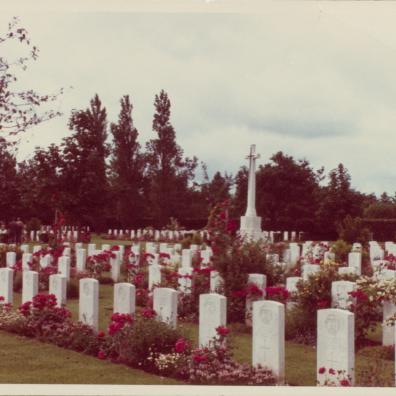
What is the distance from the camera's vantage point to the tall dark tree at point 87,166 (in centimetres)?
970

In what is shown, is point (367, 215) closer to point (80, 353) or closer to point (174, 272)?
point (174, 272)

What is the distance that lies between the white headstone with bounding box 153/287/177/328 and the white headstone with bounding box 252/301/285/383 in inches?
52.4

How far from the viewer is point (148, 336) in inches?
293

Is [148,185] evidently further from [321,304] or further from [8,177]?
[321,304]

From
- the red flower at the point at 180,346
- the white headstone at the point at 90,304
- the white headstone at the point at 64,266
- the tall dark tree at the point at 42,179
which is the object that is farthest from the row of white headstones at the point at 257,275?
the red flower at the point at 180,346

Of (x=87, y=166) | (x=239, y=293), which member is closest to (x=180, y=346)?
(x=239, y=293)

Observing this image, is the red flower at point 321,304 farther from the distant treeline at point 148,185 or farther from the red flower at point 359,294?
the distant treeline at point 148,185

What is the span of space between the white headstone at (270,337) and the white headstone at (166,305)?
4.37 ft

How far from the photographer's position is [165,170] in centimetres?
1139

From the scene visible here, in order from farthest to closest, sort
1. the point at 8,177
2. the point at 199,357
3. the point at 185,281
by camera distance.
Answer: the point at 8,177
the point at 185,281
the point at 199,357

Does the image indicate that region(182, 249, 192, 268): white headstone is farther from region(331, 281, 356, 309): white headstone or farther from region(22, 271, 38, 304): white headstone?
region(331, 281, 356, 309): white headstone

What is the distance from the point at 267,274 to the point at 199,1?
17.3ft

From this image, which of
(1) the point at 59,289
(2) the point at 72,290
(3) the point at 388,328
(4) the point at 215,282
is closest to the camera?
(3) the point at 388,328

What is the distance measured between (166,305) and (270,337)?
168cm
